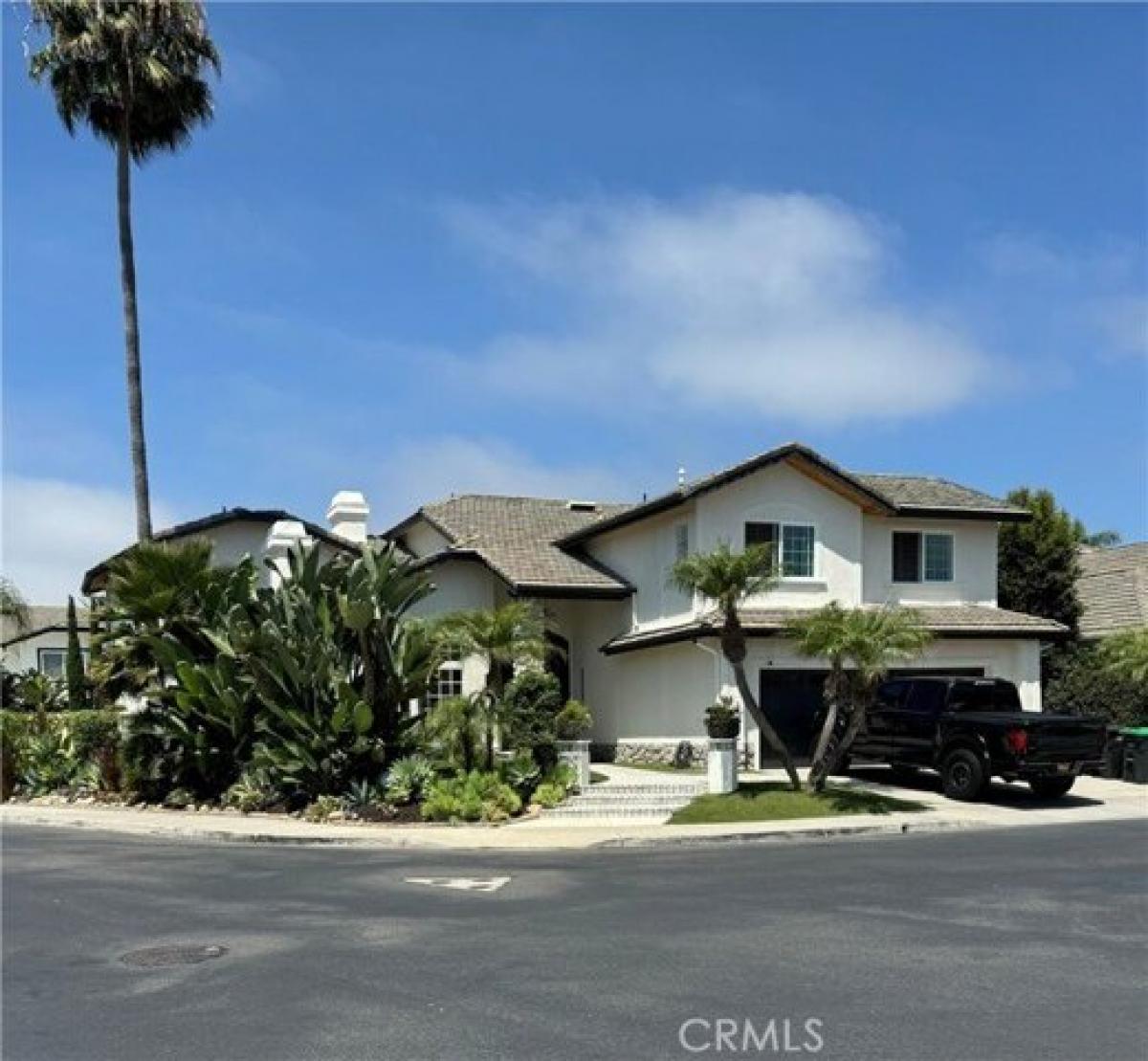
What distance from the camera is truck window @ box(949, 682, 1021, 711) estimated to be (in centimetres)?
2364

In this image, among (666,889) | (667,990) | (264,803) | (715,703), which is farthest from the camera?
(715,703)

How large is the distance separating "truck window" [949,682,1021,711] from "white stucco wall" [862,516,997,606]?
5.78 metres

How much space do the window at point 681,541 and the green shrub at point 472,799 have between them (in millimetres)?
8538

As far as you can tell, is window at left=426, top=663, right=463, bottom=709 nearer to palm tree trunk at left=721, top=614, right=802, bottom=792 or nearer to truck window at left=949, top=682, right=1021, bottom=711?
palm tree trunk at left=721, top=614, right=802, bottom=792

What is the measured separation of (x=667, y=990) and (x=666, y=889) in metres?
4.73

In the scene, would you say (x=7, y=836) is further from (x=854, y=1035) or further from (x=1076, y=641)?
(x=1076, y=641)

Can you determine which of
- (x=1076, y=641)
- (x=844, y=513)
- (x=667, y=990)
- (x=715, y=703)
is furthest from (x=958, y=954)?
(x=1076, y=641)

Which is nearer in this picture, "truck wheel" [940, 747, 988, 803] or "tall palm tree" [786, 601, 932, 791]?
"tall palm tree" [786, 601, 932, 791]

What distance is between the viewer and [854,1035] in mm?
7121

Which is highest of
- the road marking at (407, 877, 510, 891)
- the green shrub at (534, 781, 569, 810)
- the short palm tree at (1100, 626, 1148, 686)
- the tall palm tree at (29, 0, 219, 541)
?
the tall palm tree at (29, 0, 219, 541)

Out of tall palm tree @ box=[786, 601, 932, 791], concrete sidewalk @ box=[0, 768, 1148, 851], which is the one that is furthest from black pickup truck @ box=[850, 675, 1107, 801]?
tall palm tree @ box=[786, 601, 932, 791]

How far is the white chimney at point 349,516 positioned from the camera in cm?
3603

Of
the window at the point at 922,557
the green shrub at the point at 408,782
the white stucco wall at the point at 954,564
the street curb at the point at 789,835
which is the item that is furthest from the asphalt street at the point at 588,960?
the window at the point at 922,557

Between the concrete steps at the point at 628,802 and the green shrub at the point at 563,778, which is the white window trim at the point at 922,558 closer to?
the concrete steps at the point at 628,802
